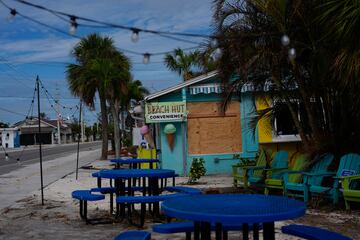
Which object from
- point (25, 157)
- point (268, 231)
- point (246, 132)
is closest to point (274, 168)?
point (246, 132)

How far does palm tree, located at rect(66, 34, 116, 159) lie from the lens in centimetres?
2903

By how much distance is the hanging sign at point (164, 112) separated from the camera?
17.9 metres

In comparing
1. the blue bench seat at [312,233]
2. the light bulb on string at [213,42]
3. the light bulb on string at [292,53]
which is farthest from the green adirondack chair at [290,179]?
the blue bench seat at [312,233]

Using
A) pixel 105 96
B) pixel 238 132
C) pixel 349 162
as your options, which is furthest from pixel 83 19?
pixel 105 96

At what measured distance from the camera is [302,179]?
11.0 metres

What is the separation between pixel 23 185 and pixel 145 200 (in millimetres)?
10174

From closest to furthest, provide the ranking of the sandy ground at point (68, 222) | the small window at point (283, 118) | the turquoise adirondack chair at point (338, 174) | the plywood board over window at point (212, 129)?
the sandy ground at point (68, 222) → the turquoise adirondack chair at point (338, 174) → the small window at point (283, 118) → the plywood board over window at point (212, 129)

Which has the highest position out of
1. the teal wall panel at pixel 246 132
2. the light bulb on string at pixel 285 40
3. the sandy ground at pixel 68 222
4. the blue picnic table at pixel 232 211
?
the light bulb on string at pixel 285 40

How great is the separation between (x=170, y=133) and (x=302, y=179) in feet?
25.6

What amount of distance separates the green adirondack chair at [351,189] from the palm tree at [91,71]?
1933 cm

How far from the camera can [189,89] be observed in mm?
18203

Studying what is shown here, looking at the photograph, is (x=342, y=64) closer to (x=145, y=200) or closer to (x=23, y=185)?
→ (x=145, y=200)

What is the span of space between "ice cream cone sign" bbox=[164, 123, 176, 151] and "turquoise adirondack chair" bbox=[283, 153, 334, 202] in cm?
739

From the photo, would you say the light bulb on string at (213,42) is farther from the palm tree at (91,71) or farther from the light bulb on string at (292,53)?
the palm tree at (91,71)
